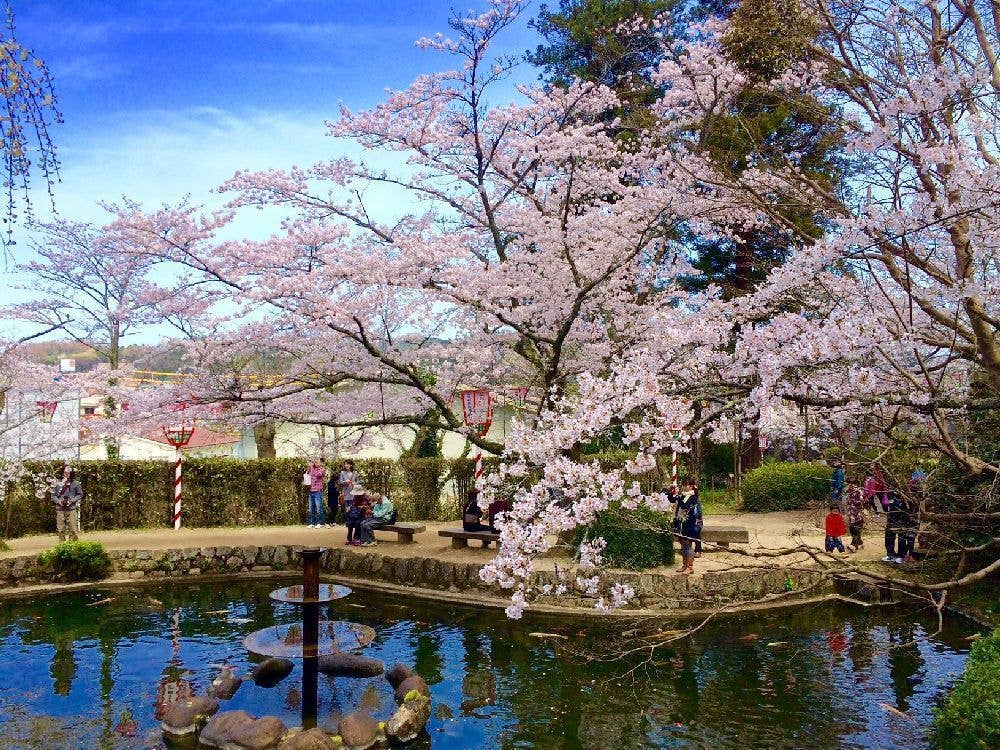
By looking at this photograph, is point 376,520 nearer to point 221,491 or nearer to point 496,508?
point 496,508

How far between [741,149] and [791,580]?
26.6 feet

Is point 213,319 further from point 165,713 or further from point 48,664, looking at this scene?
point 165,713

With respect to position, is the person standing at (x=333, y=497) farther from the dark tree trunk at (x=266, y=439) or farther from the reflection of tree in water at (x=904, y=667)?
the reflection of tree in water at (x=904, y=667)

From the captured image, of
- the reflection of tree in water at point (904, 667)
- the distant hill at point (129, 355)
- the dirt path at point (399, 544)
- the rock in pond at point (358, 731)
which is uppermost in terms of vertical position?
the distant hill at point (129, 355)

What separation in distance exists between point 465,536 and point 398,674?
17.9 feet

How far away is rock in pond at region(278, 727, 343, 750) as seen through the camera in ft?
20.5

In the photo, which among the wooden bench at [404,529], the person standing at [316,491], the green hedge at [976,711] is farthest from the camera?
the person standing at [316,491]

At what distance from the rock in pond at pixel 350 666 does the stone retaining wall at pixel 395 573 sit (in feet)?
10.5

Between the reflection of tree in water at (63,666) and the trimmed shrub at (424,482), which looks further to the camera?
the trimmed shrub at (424,482)

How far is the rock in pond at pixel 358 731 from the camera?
6543mm

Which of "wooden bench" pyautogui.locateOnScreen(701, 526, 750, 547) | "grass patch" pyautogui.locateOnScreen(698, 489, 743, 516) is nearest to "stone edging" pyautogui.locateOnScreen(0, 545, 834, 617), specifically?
"wooden bench" pyautogui.locateOnScreen(701, 526, 750, 547)

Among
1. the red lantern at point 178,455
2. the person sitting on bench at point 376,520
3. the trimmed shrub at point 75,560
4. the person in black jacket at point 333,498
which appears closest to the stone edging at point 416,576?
the trimmed shrub at point 75,560

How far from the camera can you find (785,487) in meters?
18.8

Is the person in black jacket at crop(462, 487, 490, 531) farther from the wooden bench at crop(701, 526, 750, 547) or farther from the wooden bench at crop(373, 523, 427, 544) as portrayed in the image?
the wooden bench at crop(701, 526, 750, 547)
